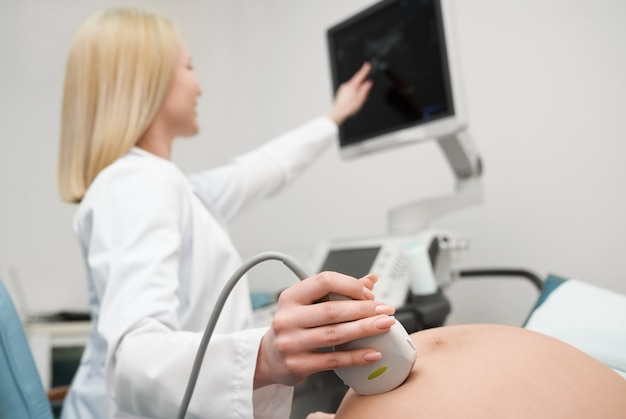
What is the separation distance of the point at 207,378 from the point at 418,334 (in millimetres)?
276

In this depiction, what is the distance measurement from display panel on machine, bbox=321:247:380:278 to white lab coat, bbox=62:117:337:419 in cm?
38

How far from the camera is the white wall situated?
4.74ft

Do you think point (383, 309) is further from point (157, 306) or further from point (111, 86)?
point (111, 86)

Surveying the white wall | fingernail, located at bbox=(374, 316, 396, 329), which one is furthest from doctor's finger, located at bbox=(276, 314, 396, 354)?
the white wall

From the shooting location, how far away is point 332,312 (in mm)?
514

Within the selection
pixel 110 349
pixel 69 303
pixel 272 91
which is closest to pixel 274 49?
pixel 272 91

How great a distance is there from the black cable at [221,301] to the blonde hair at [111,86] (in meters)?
0.56

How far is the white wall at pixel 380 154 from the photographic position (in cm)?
144

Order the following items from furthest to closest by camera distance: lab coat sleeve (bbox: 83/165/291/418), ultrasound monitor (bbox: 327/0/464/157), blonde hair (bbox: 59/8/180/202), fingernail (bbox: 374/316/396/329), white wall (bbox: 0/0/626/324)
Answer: white wall (bbox: 0/0/626/324), ultrasound monitor (bbox: 327/0/464/157), blonde hair (bbox: 59/8/180/202), lab coat sleeve (bbox: 83/165/291/418), fingernail (bbox: 374/316/396/329)

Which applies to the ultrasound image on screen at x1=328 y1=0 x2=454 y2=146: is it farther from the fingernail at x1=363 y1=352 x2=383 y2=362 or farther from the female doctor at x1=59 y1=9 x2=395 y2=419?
the fingernail at x1=363 y1=352 x2=383 y2=362

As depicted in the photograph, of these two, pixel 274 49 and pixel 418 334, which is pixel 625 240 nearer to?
pixel 418 334

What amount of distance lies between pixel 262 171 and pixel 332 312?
1.06 meters

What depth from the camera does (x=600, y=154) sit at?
4.68ft

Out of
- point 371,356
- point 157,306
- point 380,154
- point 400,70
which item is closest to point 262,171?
point 400,70
